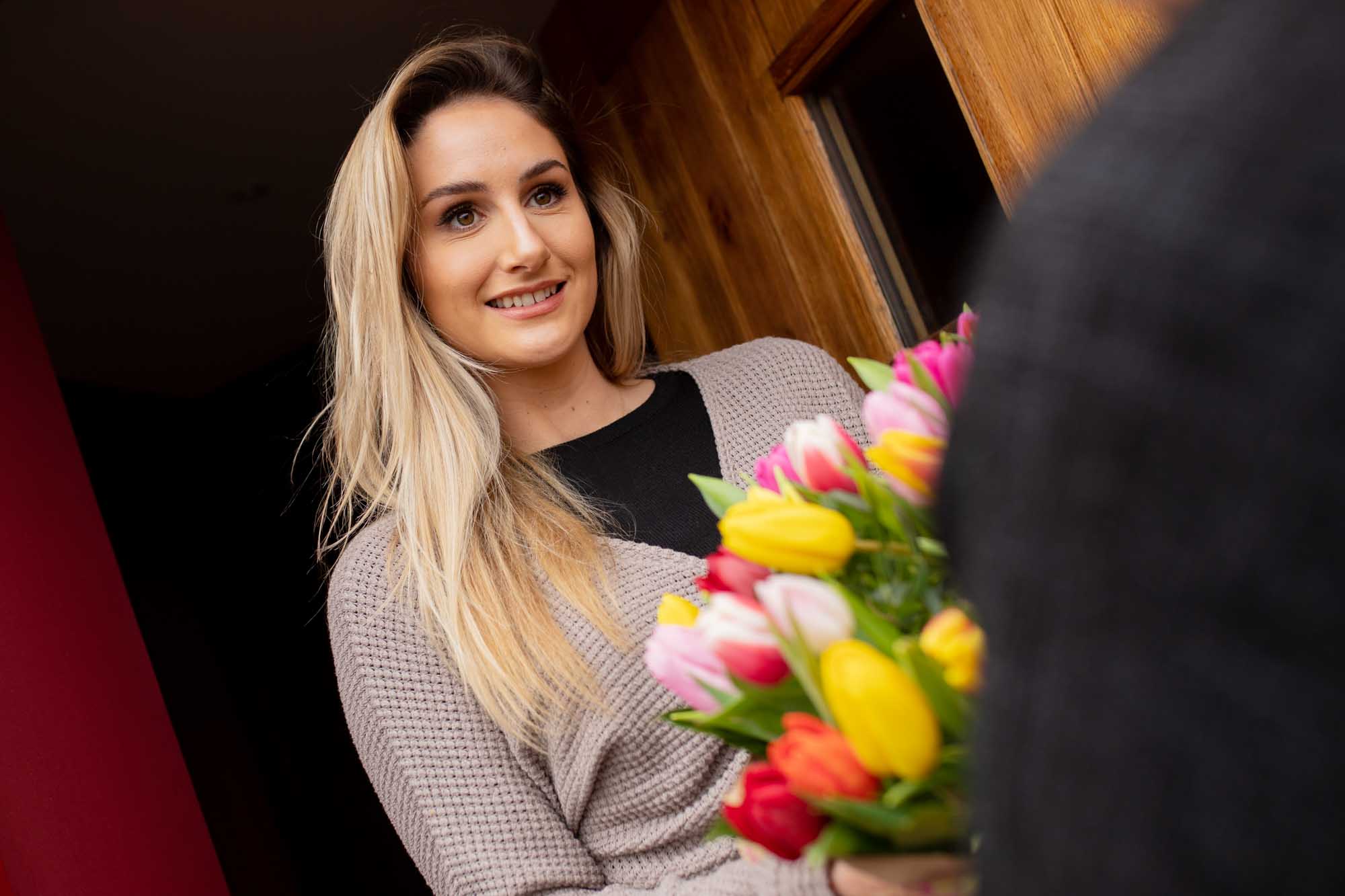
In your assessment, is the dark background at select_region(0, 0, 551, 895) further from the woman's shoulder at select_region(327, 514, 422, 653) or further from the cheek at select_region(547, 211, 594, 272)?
the cheek at select_region(547, 211, 594, 272)

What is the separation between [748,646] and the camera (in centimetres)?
50

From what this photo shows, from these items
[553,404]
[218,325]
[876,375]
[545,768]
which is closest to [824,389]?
[553,404]

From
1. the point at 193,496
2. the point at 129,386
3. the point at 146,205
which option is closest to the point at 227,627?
the point at 193,496

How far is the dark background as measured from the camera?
2.65 m

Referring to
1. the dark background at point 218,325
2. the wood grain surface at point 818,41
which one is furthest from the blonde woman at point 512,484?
the dark background at point 218,325

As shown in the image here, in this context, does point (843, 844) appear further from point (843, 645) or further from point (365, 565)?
point (365, 565)

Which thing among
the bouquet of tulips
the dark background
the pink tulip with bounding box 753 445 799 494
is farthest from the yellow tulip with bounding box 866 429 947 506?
the dark background

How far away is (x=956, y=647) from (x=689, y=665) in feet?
0.53

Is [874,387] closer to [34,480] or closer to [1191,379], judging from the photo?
[1191,379]

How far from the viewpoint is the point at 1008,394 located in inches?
10.5

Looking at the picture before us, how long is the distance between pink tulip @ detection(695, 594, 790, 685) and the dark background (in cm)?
139

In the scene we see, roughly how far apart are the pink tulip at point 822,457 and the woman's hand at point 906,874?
189 millimetres

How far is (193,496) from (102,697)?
10.5 feet

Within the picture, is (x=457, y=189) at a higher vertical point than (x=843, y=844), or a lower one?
higher
